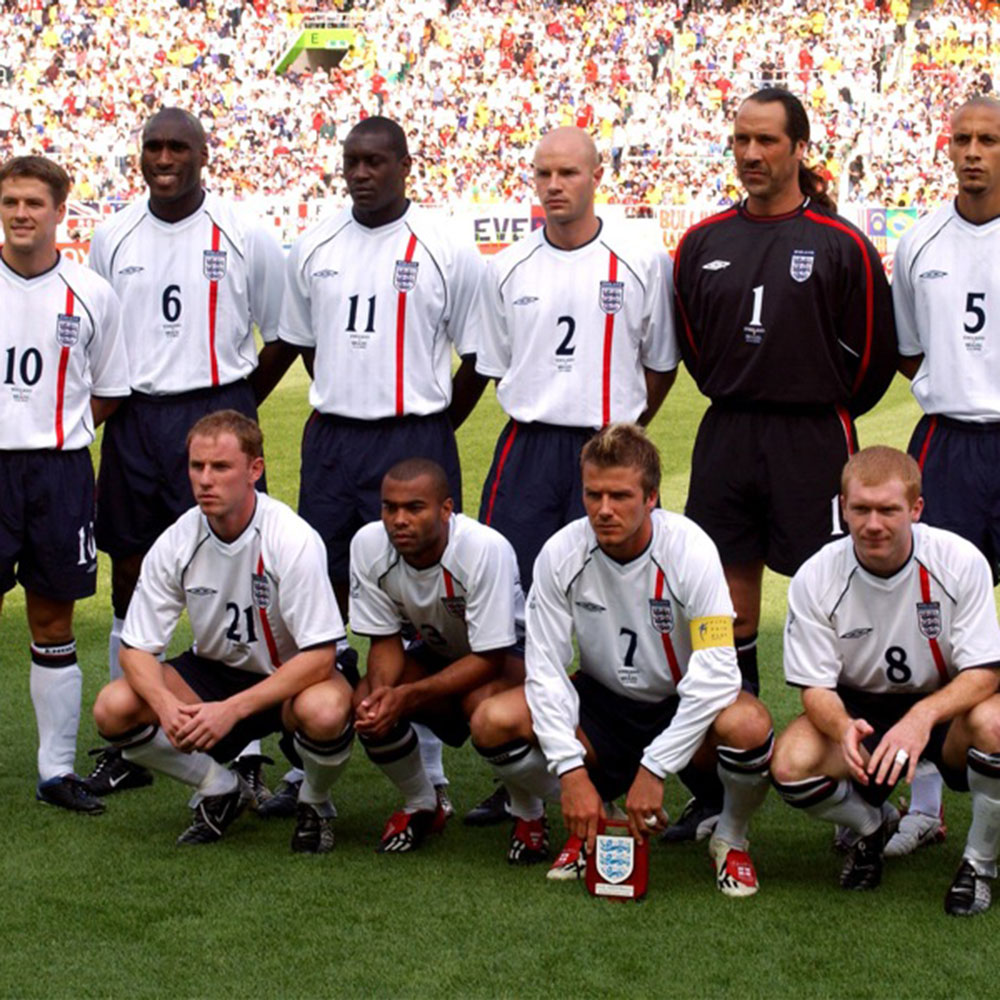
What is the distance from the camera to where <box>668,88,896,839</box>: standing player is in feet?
17.1

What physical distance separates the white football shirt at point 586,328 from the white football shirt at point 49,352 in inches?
52.8

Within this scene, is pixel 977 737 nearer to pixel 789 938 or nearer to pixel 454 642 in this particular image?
pixel 789 938

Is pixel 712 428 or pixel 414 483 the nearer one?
pixel 414 483

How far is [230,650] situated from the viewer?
508 cm

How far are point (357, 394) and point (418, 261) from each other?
491 millimetres

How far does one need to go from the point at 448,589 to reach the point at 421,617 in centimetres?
14

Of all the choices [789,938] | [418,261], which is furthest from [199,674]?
[789,938]

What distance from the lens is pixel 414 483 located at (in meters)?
4.79

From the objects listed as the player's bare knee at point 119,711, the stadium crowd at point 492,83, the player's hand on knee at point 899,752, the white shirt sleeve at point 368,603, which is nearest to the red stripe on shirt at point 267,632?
the white shirt sleeve at point 368,603

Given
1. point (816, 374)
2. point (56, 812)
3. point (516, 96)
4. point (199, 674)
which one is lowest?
point (56, 812)

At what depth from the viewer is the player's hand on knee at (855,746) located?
4242mm

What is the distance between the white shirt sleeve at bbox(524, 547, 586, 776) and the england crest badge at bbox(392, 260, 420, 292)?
132 cm

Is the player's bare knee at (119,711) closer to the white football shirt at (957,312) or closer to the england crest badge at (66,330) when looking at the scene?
the england crest badge at (66,330)

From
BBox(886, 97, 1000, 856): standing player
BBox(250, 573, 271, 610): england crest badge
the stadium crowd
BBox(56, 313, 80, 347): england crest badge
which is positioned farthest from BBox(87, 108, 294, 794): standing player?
the stadium crowd
